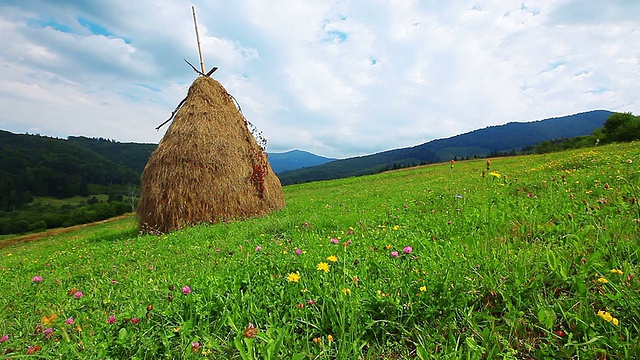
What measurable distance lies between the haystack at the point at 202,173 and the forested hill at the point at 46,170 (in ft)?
489

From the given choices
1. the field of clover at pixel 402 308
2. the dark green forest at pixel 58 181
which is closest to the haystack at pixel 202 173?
the field of clover at pixel 402 308

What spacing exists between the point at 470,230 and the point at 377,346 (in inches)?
111

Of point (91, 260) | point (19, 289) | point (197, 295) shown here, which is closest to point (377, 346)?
point (197, 295)

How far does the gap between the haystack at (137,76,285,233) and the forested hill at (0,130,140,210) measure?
5864 inches

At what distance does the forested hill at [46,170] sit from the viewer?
125562 millimetres

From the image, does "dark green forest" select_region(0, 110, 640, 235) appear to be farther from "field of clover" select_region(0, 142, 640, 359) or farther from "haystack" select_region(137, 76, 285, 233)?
"field of clover" select_region(0, 142, 640, 359)

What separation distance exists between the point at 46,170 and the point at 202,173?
181364 mm

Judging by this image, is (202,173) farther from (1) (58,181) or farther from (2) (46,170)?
(2) (46,170)

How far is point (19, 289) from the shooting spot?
5.38 meters

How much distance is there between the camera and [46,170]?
140500 mm

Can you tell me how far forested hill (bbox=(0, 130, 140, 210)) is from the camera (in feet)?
412

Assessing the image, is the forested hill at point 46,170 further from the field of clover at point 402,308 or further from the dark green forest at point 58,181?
the field of clover at point 402,308

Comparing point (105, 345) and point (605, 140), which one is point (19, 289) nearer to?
point (105, 345)

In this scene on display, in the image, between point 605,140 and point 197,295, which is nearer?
point 197,295
